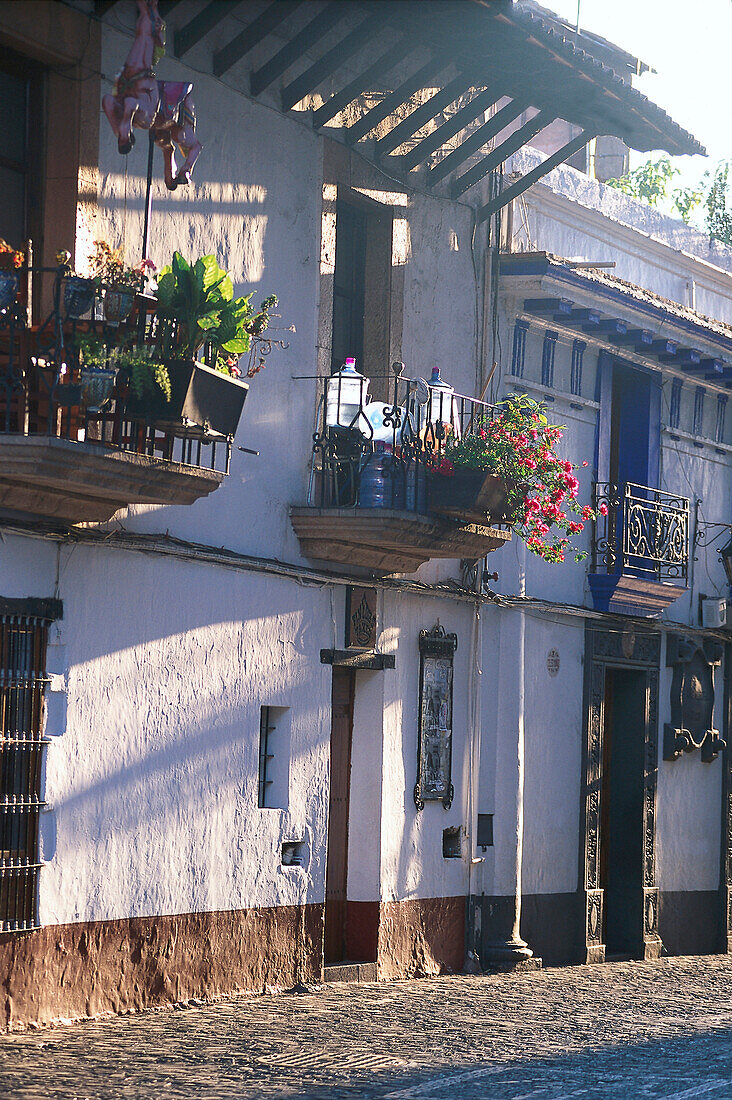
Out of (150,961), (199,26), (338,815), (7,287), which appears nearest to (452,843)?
(338,815)

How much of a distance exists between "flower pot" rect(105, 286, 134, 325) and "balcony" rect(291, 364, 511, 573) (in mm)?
3325

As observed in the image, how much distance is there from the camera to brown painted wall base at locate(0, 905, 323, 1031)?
10.9 m

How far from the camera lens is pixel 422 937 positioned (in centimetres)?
1505

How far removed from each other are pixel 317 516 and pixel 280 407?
82 centimetres

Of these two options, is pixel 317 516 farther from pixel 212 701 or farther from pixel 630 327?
pixel 630 327

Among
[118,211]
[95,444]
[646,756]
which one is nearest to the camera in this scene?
[95,444]

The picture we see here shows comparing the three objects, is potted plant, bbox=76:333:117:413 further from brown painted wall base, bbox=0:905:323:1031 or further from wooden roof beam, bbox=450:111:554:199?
wooden roof beam, bbox=450:111:554:199

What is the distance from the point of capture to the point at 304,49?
42.7 feet

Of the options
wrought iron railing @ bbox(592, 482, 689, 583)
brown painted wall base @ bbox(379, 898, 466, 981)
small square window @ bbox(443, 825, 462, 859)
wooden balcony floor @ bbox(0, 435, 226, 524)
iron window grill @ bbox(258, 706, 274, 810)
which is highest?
wrought iron railing @ bbox(592, 482, 689, 583)

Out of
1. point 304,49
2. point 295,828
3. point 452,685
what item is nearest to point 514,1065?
point 295,828

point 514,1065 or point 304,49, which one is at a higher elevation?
point 304,49

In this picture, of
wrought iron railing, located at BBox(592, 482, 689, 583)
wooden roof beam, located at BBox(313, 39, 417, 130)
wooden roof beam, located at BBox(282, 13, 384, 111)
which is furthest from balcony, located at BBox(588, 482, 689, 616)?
wooden roof beam, located at BBox(282, 13, 384, 111)

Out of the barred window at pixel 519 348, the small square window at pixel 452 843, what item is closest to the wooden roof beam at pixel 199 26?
the barred window at pixel 519 348

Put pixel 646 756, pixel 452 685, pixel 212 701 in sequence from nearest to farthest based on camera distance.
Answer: pixel 212 701
pixel 452 685
pixel 646 756
